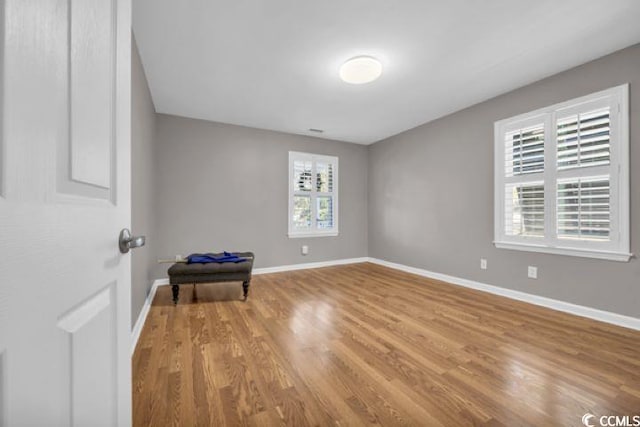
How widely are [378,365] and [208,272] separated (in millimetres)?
2076

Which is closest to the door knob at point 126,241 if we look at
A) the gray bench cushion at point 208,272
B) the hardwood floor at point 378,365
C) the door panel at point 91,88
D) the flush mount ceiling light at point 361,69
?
the door panel at point 91,88

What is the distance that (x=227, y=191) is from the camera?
419cm

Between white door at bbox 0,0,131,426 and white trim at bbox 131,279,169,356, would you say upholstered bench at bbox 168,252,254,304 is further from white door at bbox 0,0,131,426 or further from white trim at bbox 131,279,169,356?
white door at bbox 0,0,131,426

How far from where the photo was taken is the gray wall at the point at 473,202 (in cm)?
239

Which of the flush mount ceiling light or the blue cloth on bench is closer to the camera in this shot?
the flush mount ceiling light

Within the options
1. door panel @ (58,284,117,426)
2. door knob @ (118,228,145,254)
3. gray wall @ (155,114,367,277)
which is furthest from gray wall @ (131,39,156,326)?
door panel @ (58,284,117,426)

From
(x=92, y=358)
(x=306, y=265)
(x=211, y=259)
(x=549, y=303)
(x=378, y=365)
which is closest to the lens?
(x=92, y=358)

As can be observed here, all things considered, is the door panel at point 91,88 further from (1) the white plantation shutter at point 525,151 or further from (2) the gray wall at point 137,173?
(1) the white plantation shutter at point 525,151

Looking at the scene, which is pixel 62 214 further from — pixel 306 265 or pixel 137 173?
pixel 306 265

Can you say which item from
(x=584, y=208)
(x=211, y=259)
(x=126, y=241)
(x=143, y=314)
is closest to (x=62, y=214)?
(x=126, y=241)

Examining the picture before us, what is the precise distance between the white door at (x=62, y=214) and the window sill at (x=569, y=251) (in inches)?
145

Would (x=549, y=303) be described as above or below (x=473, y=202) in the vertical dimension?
below

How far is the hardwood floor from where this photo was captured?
4.39 feet

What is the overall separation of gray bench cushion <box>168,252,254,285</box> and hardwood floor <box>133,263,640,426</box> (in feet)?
0.92
